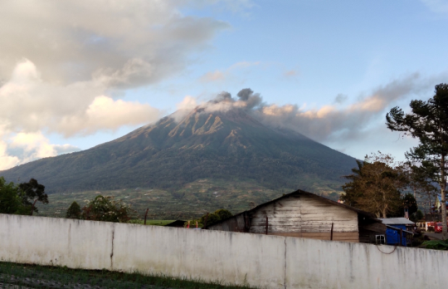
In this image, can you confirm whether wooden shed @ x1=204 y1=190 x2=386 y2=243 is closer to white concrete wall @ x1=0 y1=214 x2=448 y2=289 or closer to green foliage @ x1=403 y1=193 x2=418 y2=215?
white concrete wall @ x1=0 y1=214 x2=448 y2=289

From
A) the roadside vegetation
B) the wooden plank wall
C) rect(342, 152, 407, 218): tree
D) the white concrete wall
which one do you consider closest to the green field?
rect(342, 152, 407, 218): tree

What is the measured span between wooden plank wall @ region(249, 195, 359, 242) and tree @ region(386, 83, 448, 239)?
822 inches

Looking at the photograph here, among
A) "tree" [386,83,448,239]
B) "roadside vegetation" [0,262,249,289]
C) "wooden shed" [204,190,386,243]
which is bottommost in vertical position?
"roadside vegetation" [0,262,249,289]

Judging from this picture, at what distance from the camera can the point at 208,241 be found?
46.3ft

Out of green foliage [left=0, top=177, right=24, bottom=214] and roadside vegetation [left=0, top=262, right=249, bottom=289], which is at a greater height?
green foliage [left=0, top=177, right=24, bottom=214]

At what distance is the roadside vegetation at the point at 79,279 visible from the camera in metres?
11.5

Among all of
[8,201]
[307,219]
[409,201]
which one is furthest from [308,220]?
[409,201]

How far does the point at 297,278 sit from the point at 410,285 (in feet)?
11.8

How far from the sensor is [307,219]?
22984 millimetres

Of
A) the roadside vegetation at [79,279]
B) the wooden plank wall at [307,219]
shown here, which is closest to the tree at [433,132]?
the wooden plank wall at [307,219]

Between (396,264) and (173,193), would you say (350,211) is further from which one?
(173,193)

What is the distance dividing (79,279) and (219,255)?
474cm

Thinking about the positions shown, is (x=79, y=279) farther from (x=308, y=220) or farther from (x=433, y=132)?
(x=433, y=132)

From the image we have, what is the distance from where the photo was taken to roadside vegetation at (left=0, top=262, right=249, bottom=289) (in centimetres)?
1150
